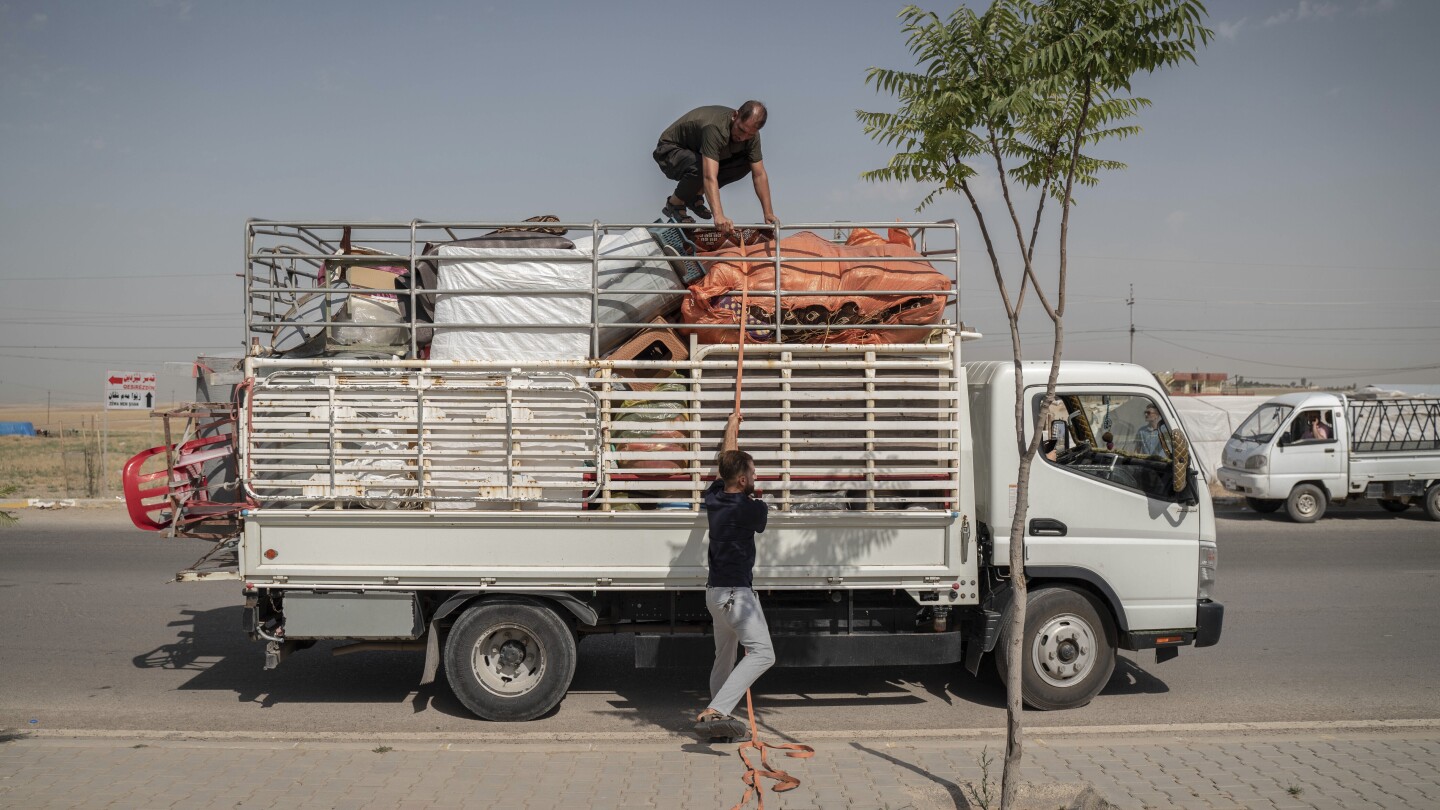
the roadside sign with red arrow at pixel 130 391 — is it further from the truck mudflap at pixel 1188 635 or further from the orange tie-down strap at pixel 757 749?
the truck mudflap at pixel 1188 635

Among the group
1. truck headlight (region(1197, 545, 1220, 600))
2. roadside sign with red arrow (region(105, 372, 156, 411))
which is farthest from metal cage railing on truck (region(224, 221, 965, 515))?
roadside sign with red arrow (region(105, 372, 156, 411))

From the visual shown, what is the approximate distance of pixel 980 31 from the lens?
4.65 meters

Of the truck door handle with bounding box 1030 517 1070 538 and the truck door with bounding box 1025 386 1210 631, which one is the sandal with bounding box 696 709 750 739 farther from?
the truck door handle with bounding box 1030 517 1070 538

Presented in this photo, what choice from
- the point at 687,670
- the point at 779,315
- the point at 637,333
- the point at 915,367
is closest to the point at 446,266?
the point at 637,333

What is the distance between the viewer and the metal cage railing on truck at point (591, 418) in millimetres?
6082

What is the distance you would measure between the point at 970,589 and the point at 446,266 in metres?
3.88

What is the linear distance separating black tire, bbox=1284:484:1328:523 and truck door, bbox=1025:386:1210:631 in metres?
12.6

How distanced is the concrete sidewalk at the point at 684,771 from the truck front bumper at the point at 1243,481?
12240mm

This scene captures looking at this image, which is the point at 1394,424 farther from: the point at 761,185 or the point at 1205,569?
the point at 761,185

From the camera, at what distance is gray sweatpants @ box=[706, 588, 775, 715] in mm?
5695

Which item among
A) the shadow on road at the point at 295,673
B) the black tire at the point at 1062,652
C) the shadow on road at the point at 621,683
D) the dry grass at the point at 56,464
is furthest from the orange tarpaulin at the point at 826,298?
the dry grass at the point at 56,464

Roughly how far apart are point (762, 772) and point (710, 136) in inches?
167

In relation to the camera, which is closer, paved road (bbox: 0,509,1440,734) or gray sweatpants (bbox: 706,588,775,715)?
gray sweatpants (bbox: 706,588,775,715)

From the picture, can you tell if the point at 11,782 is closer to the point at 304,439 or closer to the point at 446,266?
the point at 304,439
